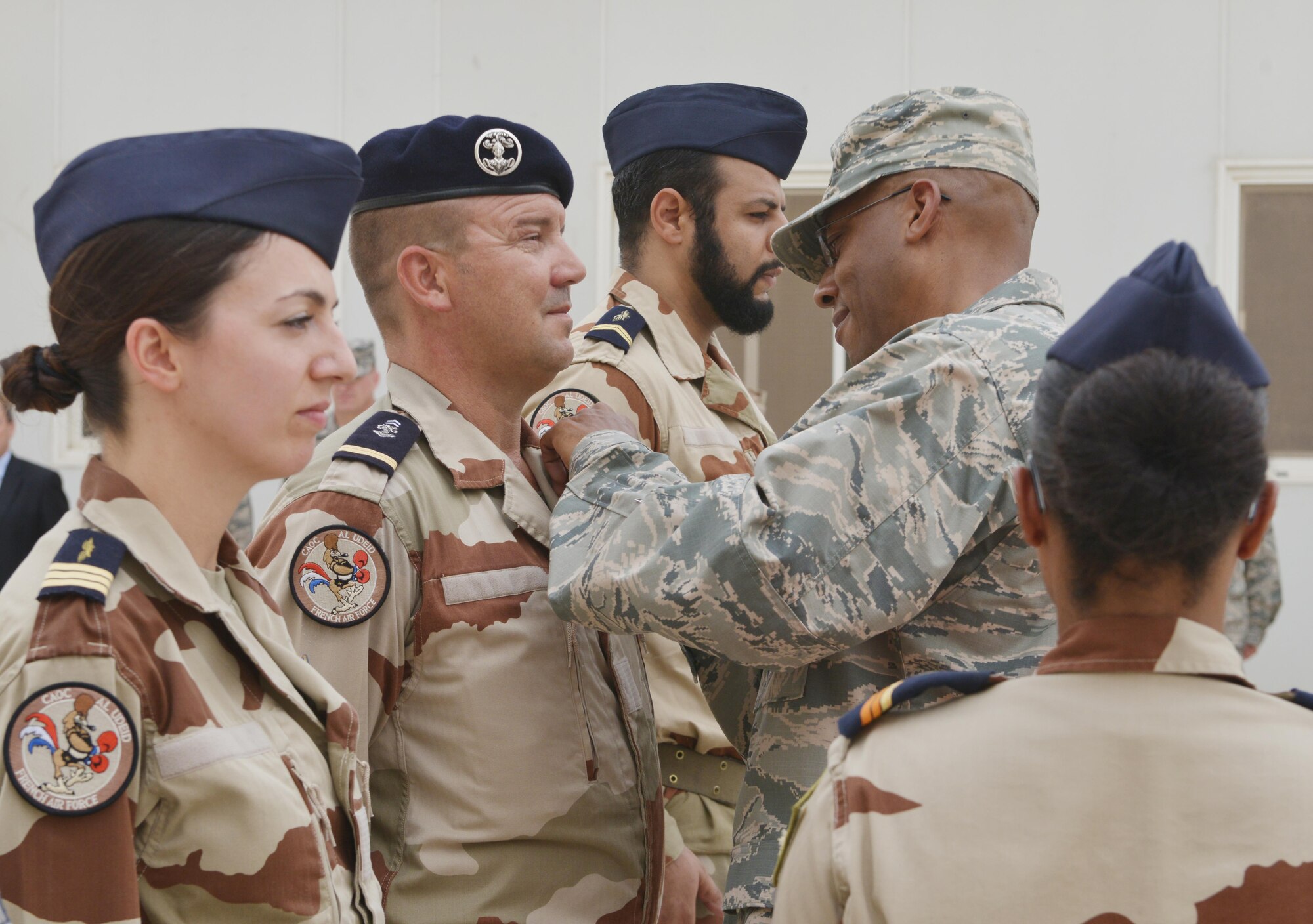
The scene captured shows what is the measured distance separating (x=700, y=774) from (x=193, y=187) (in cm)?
182

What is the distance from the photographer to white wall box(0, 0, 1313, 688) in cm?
587

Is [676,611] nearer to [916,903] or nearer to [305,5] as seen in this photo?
[916,903]

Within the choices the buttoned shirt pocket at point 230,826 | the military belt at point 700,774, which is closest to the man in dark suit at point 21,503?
the military belt at point 700,774

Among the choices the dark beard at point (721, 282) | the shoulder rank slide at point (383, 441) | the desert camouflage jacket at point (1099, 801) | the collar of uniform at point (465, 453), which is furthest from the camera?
the dark beard at point (721, 282)

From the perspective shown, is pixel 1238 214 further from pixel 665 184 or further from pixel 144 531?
pixel 144 531

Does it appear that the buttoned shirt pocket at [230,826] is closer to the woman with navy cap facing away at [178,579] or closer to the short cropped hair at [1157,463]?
the woman with navy cap facing away at [178,579]

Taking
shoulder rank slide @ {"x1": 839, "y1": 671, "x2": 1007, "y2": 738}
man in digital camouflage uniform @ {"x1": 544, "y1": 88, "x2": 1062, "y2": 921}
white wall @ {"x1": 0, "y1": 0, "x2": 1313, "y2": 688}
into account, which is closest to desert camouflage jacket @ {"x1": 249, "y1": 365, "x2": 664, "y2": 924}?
man in digital camouflage uniform @ {"x1": 544, "y1": 88, "x2": 1062, "y2": 921}

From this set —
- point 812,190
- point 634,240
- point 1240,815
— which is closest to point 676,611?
point 1240,815

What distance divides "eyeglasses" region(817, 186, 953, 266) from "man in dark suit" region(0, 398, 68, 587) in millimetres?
4205

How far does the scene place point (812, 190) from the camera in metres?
6.29

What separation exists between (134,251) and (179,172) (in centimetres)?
10

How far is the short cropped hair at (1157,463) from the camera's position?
3.83 feet

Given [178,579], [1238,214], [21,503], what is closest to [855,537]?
[178,579]

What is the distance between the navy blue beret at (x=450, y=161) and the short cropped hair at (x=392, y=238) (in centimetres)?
2
